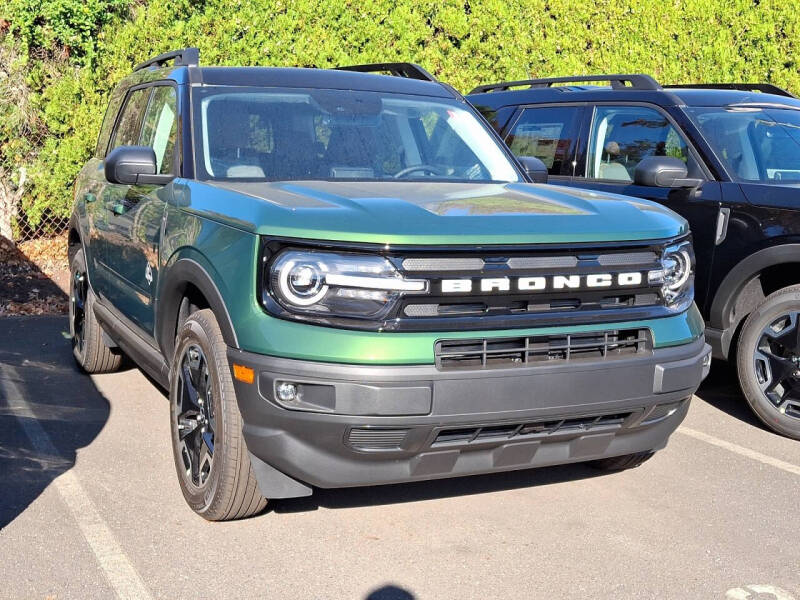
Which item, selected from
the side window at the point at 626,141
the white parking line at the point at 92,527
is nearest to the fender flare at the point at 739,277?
the side window at the point at 626,141

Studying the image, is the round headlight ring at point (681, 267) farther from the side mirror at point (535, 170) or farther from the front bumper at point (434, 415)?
the side mirror at point (535, 170)

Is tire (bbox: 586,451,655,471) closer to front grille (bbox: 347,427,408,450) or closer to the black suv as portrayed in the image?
the black suv

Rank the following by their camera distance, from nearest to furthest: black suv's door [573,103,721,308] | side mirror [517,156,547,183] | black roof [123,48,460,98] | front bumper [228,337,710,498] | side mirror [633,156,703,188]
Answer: front bumper [228,337,710,498] < black roof [123,48,460,98] < side mirror [517,156,547,183] < side mirror [633,156,703,188] < black suv's door [573,103,721,308]

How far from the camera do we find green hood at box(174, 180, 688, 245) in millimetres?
3492

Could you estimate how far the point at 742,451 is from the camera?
5242 mm

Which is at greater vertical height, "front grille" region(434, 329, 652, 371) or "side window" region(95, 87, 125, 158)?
"side window" region(95, 87, 125, 158)

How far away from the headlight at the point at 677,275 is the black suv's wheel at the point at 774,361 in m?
1.62

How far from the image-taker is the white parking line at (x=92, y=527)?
3.51m

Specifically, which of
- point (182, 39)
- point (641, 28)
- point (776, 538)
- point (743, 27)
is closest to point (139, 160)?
point (776, 538)

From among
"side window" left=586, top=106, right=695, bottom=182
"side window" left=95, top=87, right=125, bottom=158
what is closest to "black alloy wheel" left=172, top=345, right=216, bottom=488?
"side window" left=95, top=87, right=125, bottom=158

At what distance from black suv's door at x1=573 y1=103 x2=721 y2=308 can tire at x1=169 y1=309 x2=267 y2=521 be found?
123 inches

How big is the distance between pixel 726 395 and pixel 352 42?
593cm

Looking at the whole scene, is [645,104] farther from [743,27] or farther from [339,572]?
[743,27]

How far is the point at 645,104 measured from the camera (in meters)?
6.47
